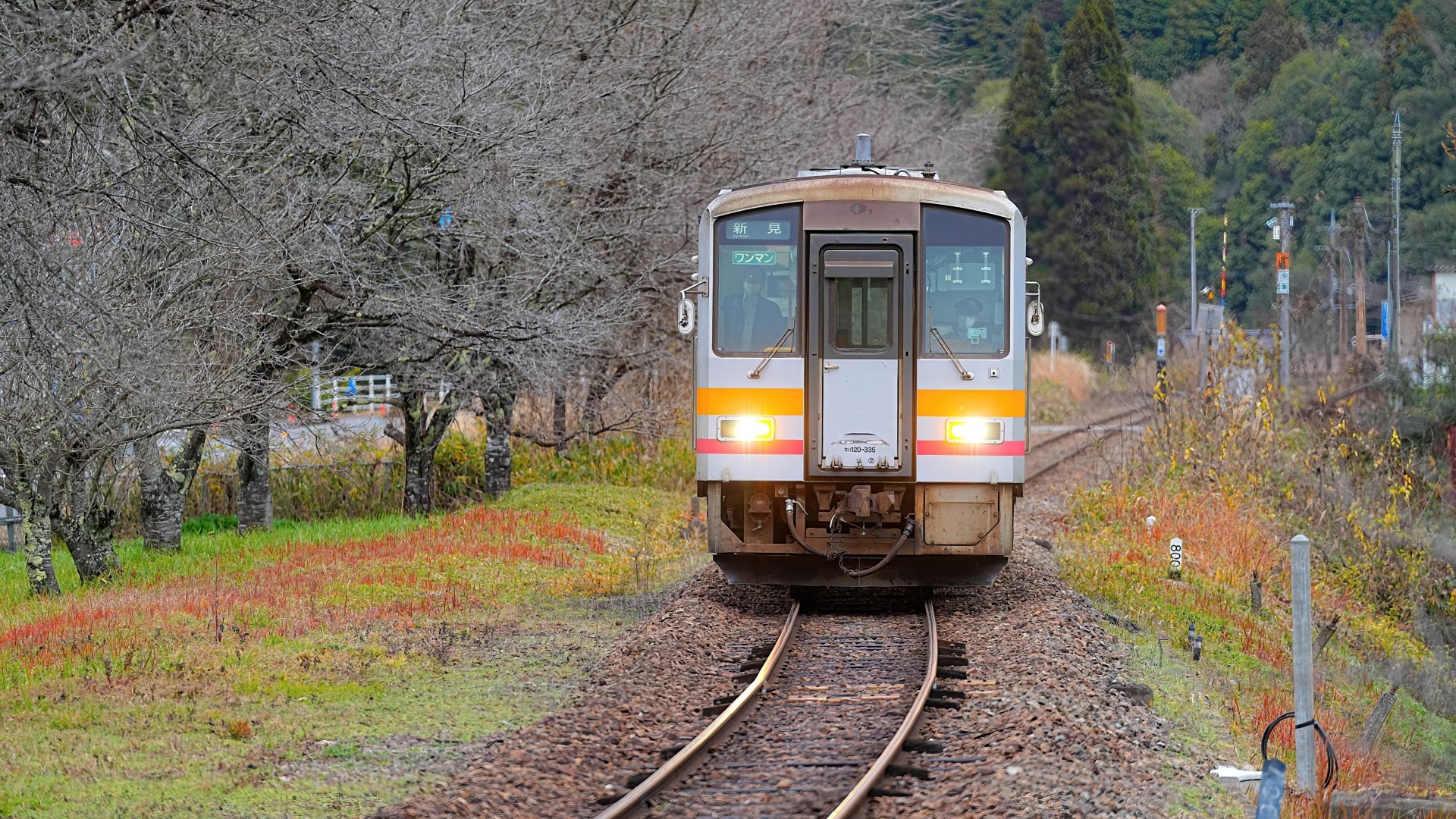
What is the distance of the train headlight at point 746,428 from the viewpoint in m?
11.4

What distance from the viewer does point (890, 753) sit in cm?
747

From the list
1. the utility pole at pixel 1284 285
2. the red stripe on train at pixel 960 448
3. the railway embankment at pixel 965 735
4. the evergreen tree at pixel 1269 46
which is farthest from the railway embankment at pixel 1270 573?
the evergreen tree at pixel 1269 46

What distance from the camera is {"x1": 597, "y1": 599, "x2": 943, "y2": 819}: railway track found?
693cm

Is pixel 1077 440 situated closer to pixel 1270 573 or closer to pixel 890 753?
pixel 1270 573

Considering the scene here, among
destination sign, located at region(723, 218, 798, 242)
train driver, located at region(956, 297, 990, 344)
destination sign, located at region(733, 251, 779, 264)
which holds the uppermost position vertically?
destination sign, located at region(723, 218, 798, 242)

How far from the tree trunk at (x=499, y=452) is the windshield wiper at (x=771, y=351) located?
956 cm

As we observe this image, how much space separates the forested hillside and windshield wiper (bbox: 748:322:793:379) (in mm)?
28906

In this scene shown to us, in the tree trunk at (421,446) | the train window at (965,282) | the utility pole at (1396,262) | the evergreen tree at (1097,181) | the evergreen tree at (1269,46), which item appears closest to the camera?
the train window at (965,282)

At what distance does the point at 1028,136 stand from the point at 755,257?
45.0 meters

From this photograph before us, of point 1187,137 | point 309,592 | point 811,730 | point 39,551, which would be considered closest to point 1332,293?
point 1187,137

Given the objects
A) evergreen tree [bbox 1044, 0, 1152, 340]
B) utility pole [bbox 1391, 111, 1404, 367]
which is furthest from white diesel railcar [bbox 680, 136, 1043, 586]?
evergreen tree [bbox 1044, 0, 1152, 340]

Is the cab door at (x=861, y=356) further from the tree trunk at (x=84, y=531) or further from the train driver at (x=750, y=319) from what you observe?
the tree trunk at (x=84, y=531)

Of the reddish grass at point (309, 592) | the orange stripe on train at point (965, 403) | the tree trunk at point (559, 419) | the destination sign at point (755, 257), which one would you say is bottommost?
the reddish grass at point (309, 592)

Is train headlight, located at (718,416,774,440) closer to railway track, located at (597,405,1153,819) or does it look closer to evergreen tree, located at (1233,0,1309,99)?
railway track, located at (597,405,1153,819)
